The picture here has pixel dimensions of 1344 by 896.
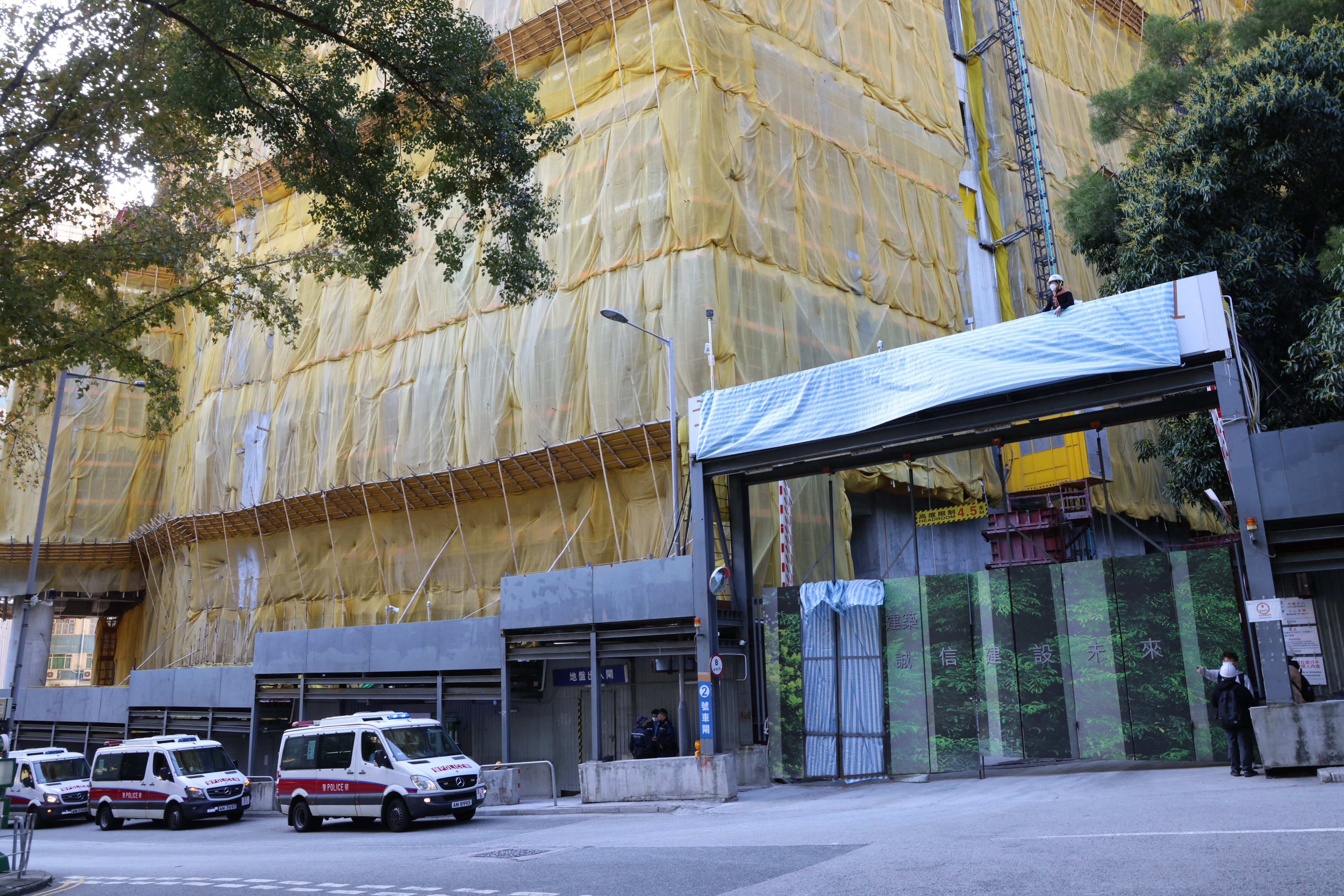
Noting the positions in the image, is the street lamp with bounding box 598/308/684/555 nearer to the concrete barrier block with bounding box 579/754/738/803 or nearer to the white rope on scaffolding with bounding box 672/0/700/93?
the concrete barrier block with bounding box 579/754/738/803

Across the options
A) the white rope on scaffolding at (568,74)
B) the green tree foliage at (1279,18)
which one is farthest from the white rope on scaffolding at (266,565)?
the green tree foliage at (1279,18)

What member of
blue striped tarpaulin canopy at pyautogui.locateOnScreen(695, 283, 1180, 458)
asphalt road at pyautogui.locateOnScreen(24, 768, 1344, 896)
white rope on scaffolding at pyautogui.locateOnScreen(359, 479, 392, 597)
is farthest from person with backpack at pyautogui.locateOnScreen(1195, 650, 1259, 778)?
white rope on scaffolding at pyautogui.locateOnScreen(359, 479, 392, 597)

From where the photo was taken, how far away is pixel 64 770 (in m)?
24.7

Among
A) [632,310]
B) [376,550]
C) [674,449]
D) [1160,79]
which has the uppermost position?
[1160,79]

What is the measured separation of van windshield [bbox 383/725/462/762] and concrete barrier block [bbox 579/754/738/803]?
7.72 ft

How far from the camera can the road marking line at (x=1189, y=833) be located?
734cm

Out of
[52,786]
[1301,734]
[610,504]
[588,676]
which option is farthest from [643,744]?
[52,786]

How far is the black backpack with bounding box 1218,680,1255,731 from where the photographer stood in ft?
41.5

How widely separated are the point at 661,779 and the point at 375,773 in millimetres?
4651

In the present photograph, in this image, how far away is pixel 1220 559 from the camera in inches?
593

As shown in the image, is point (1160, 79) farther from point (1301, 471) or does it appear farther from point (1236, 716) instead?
point (1236, 716)

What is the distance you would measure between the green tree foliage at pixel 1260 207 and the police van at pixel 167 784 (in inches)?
832

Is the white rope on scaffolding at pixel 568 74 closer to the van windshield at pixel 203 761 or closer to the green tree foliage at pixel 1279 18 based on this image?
the green tree foliage at pixel 1279 18

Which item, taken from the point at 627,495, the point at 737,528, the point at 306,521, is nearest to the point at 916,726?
the point at 737,528
